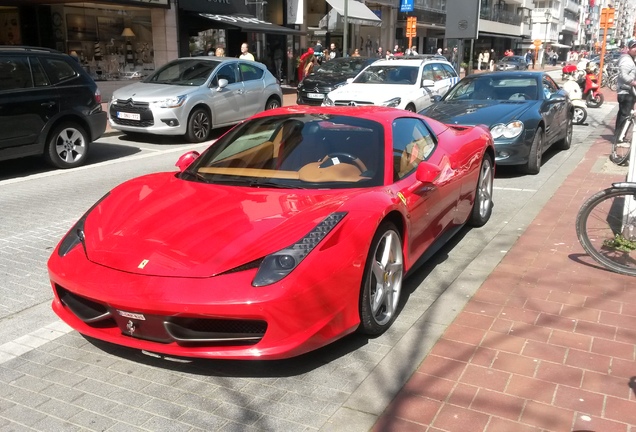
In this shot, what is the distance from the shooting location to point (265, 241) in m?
3.38

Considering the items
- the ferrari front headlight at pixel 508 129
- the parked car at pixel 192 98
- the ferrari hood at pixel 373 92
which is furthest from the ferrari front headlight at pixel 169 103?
the ferrari front headlight at pixel 508 129

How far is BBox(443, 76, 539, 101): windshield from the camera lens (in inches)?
405

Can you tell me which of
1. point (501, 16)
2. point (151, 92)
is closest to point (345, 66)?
point (151, 92)

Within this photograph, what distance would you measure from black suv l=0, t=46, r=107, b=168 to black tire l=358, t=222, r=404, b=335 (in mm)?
7144

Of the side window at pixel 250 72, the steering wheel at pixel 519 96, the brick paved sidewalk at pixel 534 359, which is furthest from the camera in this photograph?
the side window at pixel 250 72

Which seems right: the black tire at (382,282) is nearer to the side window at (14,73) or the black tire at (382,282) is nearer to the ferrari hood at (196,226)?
the ferrari hood at (196,226)

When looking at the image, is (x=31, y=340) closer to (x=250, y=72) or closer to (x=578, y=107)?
(x=250, y=72)

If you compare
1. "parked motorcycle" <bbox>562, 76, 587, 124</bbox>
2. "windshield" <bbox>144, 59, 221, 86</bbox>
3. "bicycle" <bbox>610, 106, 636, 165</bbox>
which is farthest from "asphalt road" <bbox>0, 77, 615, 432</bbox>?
"parked motorcycle" <bbox>562, 76, 587, 124</bbox>

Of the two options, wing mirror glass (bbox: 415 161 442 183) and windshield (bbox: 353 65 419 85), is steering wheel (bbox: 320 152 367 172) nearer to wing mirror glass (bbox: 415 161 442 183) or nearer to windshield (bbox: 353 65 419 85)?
wing mirror glass (bbox: 415 161 442 183)

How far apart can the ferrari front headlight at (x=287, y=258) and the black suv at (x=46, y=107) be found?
7.27 meters

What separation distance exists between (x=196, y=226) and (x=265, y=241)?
0.49 metres

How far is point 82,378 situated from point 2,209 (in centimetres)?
468

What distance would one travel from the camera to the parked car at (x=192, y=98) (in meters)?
12.4

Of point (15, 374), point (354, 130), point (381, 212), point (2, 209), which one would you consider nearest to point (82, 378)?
point (15, 374)
